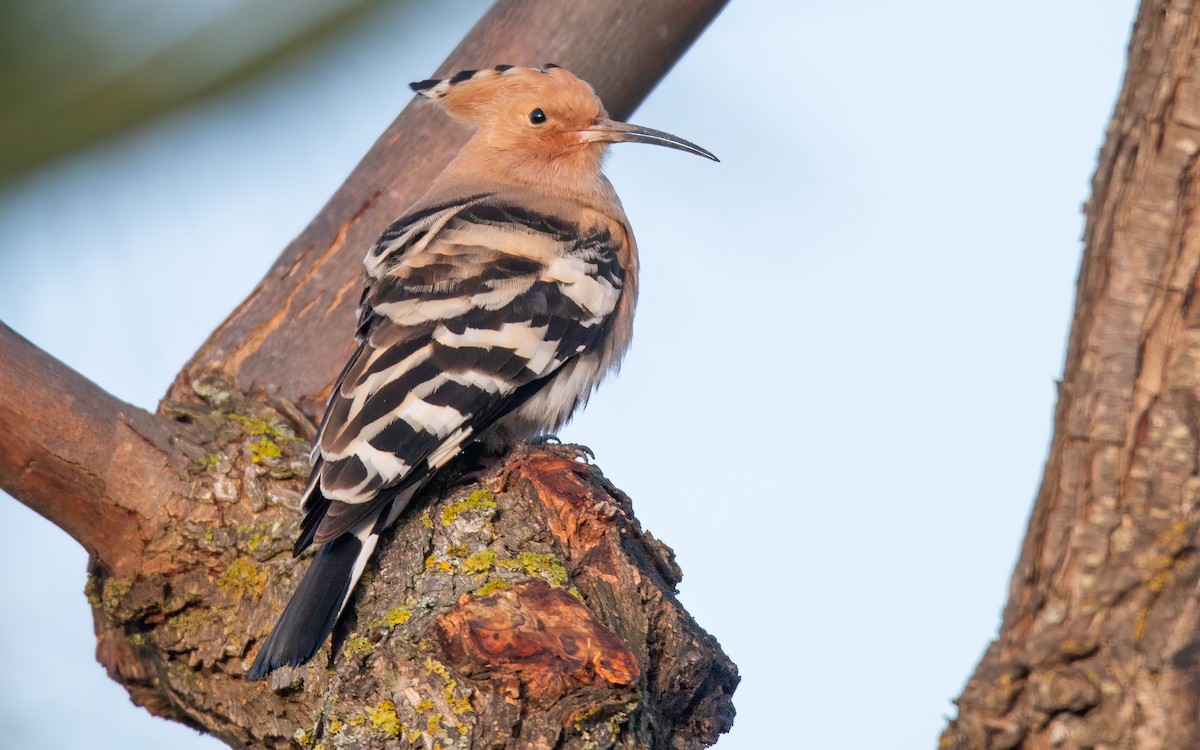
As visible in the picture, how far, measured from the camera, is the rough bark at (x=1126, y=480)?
1.23m

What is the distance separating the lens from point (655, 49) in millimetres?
3314

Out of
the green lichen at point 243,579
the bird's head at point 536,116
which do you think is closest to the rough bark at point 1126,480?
the green lichen at point 243,579

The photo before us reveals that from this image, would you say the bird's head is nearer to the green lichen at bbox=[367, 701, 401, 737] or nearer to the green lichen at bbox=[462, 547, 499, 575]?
the green lichen at bbox=[462, 547, 499, 575]

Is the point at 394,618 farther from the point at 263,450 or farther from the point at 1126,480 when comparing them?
the point at 1126,480

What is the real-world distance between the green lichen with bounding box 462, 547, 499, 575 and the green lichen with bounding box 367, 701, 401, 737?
0.31 m

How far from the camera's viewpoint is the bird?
7.43 feet

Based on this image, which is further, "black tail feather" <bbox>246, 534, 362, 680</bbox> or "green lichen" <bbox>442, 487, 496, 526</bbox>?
"green lichen" <bbox>442, 487, 496, 526</bbox>

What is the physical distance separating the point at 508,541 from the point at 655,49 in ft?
5.50

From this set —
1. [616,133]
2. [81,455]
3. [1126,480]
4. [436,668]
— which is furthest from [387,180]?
[1126,480]

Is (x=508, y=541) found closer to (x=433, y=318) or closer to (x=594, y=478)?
(x=594, y=478)

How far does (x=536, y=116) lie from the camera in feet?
11.4

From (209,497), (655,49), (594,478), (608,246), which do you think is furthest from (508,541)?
(655,49)

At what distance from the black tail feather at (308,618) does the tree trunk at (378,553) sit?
56 mm

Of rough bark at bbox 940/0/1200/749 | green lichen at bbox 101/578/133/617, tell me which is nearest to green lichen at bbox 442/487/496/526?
green lichen at bbox 101/578/133/617
